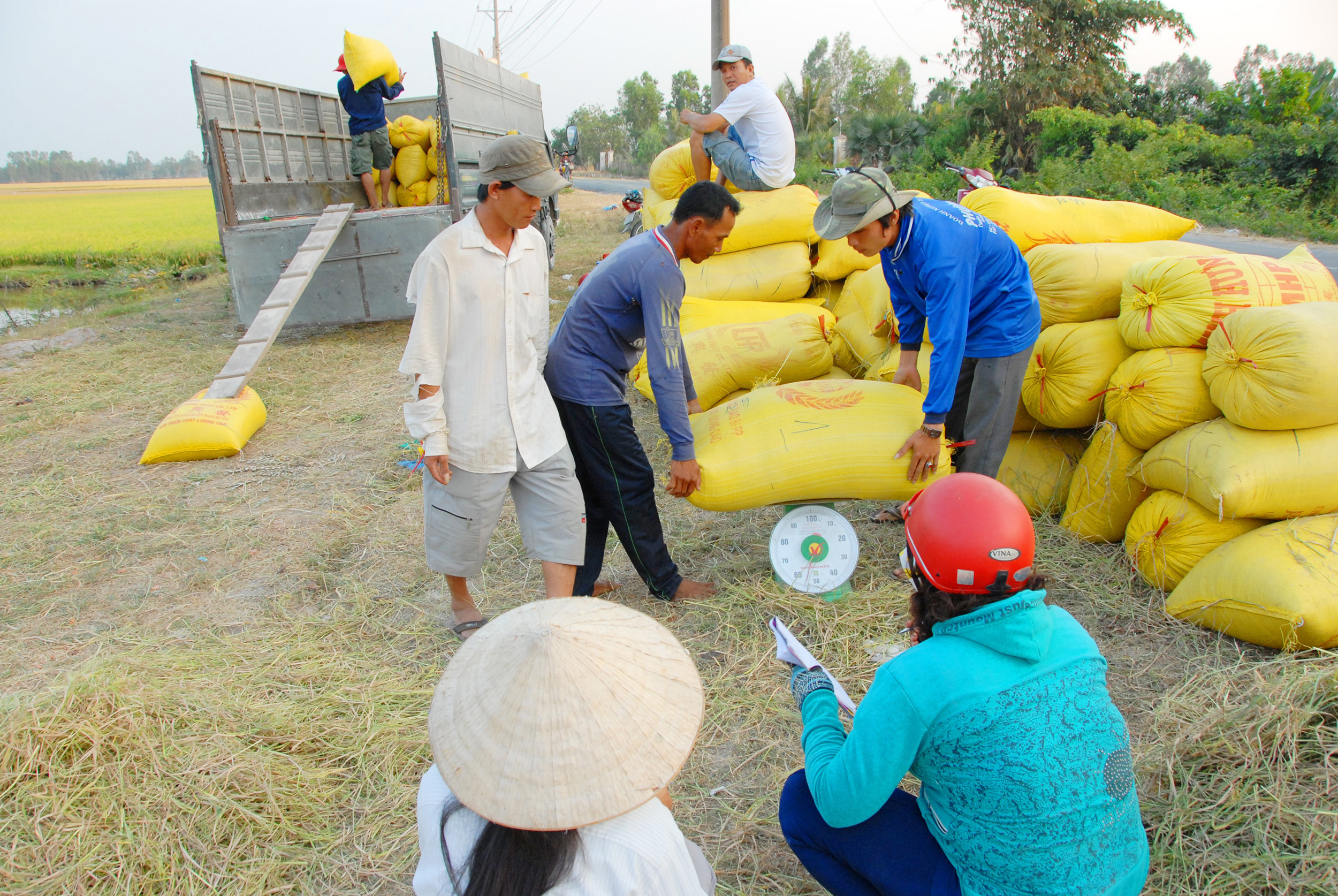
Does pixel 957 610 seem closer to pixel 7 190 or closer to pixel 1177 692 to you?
pixel 1177 692

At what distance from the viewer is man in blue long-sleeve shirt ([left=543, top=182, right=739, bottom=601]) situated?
2.51m

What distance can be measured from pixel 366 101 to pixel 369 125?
0.24 meters

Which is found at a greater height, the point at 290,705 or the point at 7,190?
the point at 7,190

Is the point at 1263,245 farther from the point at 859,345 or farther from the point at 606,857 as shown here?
the point at 606,857

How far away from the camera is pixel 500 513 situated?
8.52ft

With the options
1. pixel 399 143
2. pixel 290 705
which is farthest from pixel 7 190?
pixel 290 705

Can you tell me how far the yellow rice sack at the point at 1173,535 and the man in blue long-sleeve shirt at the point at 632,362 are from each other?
5.32ft

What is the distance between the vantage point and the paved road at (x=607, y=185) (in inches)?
1233

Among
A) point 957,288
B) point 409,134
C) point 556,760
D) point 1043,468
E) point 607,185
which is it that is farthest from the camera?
point 607,185

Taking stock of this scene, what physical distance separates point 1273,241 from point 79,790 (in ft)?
41.7

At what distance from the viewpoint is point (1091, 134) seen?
1631cm

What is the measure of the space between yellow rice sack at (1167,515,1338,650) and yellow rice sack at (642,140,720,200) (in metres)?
4.14

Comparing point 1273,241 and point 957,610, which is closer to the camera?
point 957,610

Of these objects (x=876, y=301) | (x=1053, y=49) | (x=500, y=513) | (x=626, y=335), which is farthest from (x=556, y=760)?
(x=1053, y=49)
